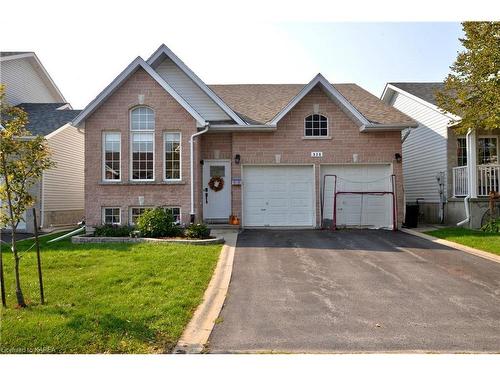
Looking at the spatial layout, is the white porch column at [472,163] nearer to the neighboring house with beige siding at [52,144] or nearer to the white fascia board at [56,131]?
the neighboring house with beige siding at [52,144]

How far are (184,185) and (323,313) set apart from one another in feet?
28.8

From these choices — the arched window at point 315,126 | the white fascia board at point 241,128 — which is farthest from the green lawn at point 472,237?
the white fascia board at point 241,128

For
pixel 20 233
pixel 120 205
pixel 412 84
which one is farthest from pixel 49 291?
pixel 412 84

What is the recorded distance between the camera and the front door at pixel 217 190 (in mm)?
15656

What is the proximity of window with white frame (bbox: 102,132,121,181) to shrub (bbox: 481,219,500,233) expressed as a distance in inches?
500

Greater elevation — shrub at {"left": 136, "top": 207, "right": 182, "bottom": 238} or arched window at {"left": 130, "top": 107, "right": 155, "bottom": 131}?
arched window at {"left": 130, "top": 107, "right": 155, "bottom": 131}

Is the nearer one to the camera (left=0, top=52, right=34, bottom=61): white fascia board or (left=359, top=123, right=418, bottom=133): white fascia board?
(left=359, top=123, right=418, bottom=133): white fascia board

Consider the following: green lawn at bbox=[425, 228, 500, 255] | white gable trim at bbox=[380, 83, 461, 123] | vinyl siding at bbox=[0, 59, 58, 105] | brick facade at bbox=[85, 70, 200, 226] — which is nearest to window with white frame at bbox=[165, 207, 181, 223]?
brick facade at bbox=[85, 70, 200, 226]

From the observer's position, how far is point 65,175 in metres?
18.4

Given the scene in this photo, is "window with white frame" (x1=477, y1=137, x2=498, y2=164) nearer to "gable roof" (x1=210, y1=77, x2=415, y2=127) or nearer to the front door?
"gable roof" (x1=210, y1=77, x2=415, y2=127)

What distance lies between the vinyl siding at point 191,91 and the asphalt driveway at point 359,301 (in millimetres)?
6336

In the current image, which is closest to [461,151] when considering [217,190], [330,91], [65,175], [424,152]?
[424,152]

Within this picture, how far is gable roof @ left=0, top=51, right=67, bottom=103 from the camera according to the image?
20528 mm

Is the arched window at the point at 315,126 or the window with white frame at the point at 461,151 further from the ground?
the arched window at the point at 315,126
